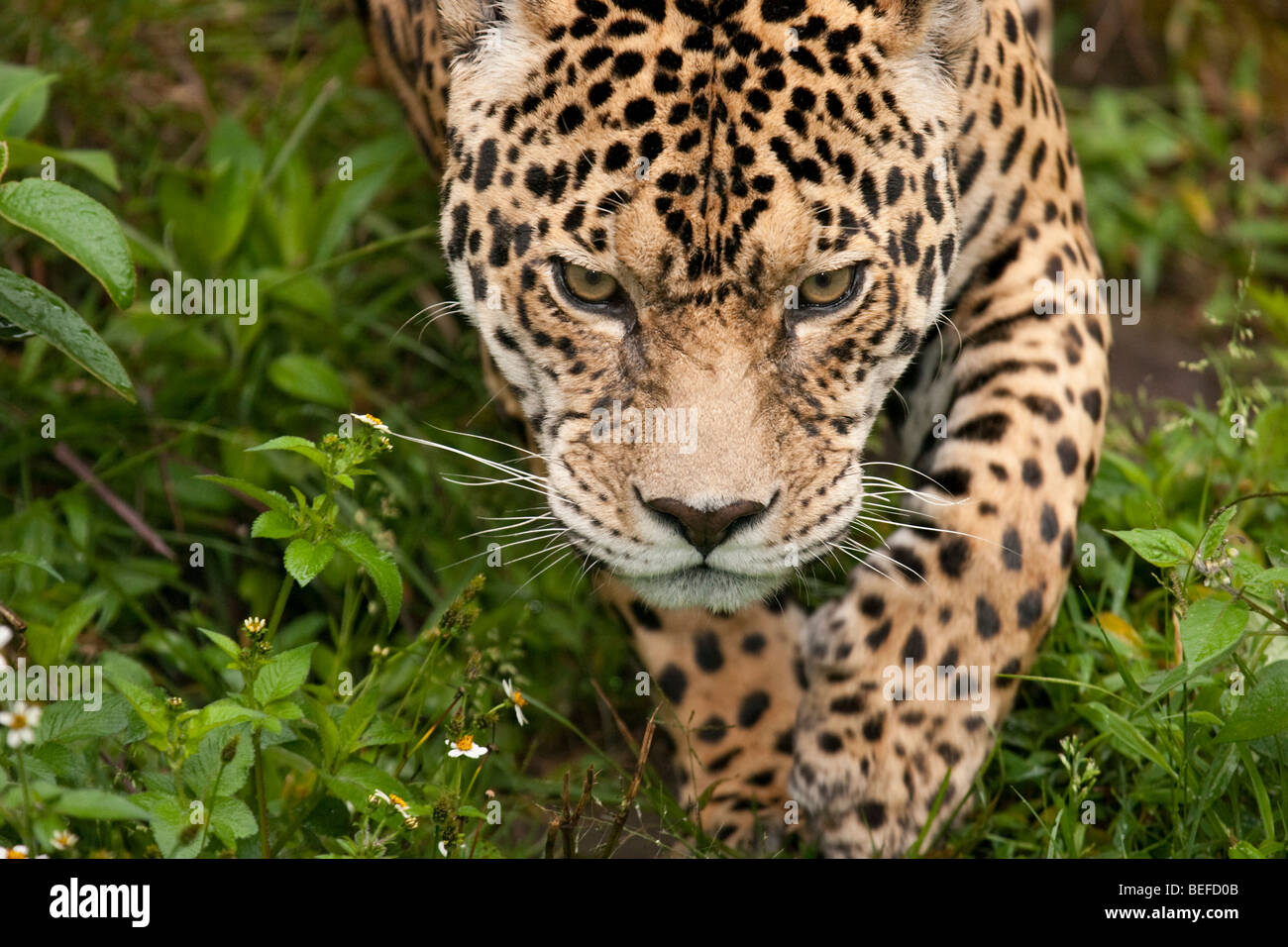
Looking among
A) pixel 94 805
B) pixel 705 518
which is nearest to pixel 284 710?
pixel 94 805

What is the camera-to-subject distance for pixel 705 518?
11.3ft

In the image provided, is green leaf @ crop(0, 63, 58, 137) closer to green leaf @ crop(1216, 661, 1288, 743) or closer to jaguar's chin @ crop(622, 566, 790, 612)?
jaguar's chin @ crop(622, 566, 790, 612)

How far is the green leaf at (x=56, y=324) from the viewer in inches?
136

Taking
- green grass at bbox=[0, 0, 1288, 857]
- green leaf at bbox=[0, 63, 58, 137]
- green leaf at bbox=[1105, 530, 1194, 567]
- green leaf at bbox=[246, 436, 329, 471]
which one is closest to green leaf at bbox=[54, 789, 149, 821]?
green grass at bbox=[0, 0, 1288, 857]

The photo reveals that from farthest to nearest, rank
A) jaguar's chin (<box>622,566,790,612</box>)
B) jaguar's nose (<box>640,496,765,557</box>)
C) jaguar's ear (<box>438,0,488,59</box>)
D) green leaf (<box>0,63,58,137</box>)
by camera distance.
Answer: green leaf (<box>0,63,58,137</box>) < jaguar's ear (<box>438,0,488,59</box>) < jaguar's chin (<box>622,566,790,612</box>) < jaguar's nose (<box>640,496,765,557</box>)

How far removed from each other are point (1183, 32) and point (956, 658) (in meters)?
5.59

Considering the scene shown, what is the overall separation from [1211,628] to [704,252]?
144 cm

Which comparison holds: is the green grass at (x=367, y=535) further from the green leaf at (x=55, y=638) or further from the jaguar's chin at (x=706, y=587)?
the jaguar's chin at (x=706, y=587)

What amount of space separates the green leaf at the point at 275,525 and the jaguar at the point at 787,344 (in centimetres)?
77

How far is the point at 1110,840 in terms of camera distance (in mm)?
3887

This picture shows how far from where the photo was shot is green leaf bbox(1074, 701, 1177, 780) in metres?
3.67

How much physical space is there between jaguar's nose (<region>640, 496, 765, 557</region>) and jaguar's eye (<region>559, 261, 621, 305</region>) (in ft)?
1.93
